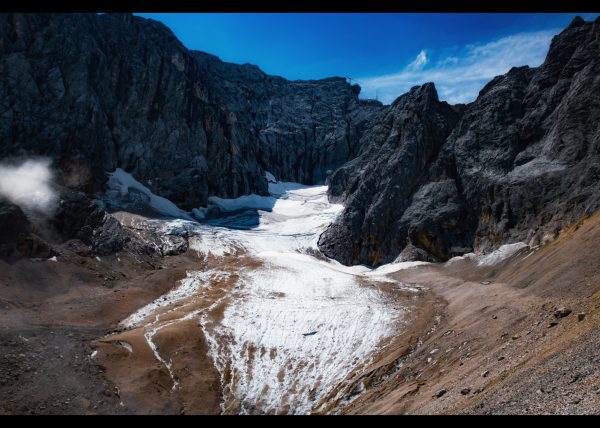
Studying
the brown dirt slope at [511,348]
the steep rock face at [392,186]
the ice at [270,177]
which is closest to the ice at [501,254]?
the brown dirt slope at [511,348]

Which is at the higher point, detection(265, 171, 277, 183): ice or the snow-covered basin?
detection(265, 171, 277, 183): ice

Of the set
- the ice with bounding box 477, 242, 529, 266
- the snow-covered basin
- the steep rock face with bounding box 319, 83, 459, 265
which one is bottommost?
the snow-covered basin

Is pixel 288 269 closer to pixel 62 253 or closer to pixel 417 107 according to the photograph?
pixel 62 253

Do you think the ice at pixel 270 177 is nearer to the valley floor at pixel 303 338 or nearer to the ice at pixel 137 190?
the ice at pixel 137 190

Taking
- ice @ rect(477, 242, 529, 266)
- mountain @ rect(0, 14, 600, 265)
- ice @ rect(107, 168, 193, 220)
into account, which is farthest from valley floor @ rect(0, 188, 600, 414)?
ice @ rect(107, 168, 193, 220)

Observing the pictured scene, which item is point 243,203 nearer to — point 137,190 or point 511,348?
point 137,190

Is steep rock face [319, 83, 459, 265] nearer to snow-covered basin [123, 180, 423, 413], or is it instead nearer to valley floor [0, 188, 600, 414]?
snow-covered basin [123, 180, 423, 413]
